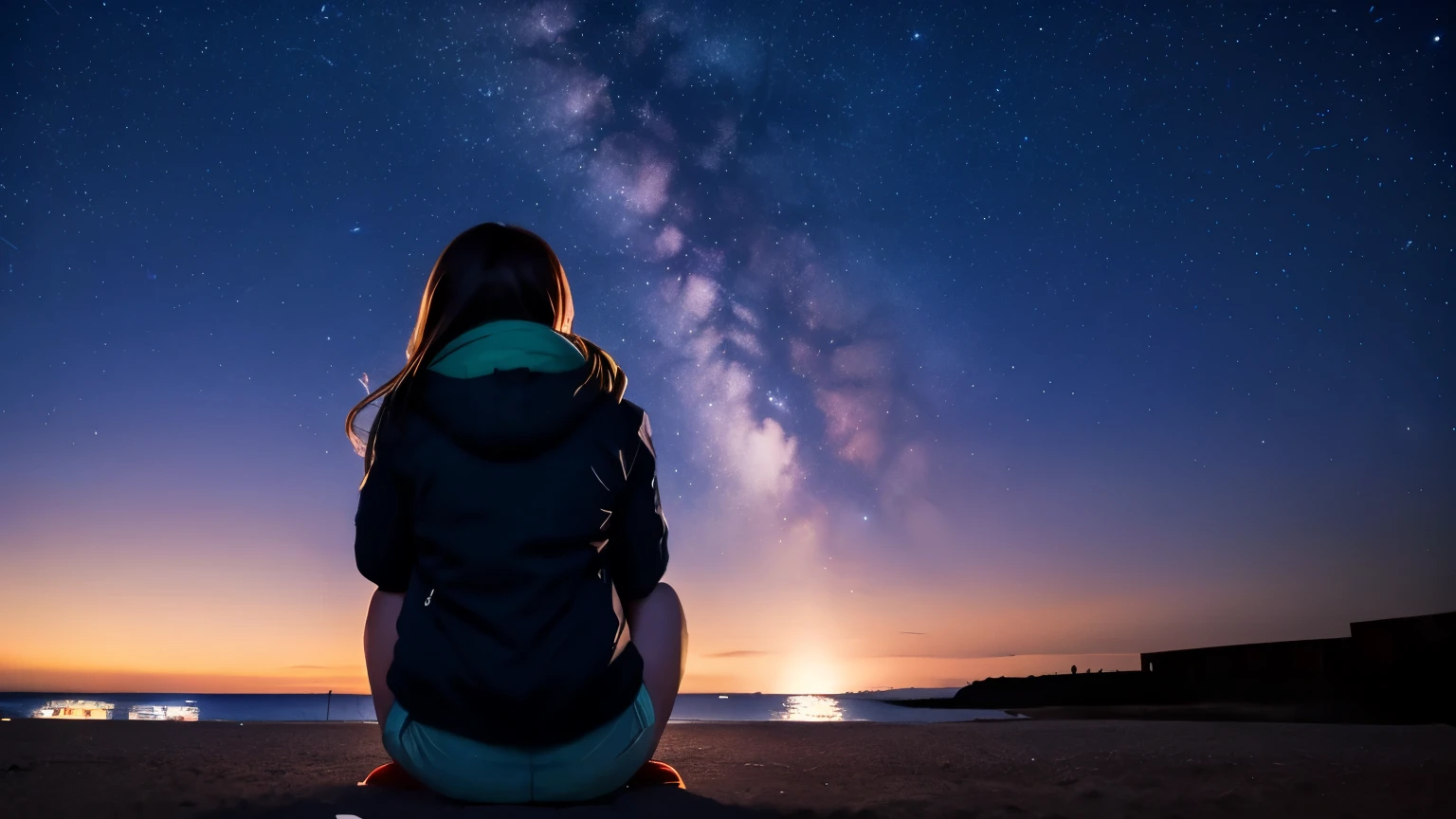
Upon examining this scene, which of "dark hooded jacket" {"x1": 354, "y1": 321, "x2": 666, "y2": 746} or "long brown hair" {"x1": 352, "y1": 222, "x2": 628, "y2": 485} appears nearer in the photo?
"dark hooded jacket" {"x1": 354, "y1": 321, "x2": 666, "y2": 746}

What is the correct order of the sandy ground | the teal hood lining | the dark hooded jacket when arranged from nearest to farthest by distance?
the dark hooded jacket, the teal hood lining, the sandy ground

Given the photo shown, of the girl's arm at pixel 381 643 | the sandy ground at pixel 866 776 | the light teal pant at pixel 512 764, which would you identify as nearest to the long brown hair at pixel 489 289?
the girl's arm at pixel 381 643

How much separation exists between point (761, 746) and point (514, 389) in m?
3.63

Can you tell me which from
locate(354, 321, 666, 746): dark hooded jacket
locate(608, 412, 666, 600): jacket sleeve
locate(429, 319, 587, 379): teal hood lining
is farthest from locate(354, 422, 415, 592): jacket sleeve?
locate(608, 412, 666, 600): jacket sleeve

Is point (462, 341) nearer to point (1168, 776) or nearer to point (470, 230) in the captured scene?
point (470, 230)

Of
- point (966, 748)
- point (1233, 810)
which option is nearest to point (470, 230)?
point (1233, 810)

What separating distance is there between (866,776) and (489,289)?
2109mm

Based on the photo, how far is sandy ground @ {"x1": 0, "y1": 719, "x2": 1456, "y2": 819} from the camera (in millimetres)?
1750

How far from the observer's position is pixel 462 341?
1.71 meters

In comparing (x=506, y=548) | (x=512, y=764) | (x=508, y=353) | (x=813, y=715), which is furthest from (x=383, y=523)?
(x=813, y=715)

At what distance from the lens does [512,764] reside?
1531mm

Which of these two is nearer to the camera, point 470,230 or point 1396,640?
point 470,230

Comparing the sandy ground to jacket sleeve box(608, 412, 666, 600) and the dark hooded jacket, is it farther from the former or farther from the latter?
jacket sleeve box(608, 412, 666, 600)

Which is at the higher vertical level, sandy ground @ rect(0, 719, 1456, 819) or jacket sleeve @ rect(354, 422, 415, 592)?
jacket sleeve @ rect(354, 422, 415, 592)
